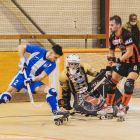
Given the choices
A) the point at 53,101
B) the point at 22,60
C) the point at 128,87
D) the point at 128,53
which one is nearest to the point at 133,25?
the point at 128,53

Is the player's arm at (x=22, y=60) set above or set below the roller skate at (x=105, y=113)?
above

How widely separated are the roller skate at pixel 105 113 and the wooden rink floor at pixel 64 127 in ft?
0.25

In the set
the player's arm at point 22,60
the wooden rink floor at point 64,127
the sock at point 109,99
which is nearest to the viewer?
the wooden rink floor at point 64,127

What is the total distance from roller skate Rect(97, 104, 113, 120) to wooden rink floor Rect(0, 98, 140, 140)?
0.07 meters

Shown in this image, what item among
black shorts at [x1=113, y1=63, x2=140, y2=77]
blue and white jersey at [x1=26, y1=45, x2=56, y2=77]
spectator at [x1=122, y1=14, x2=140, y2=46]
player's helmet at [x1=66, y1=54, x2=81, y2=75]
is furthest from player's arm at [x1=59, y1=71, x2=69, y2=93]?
spectator at [x1=122, y1=14, x2=140, y2=46]

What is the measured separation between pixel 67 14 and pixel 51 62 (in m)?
4.29

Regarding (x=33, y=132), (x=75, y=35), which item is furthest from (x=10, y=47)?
(x=33, y=132)

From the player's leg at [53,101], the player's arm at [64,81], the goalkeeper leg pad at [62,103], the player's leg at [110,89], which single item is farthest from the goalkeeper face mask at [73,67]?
the player's leg at [53,101]

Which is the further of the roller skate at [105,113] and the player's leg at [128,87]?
the roller skate at [105,113]

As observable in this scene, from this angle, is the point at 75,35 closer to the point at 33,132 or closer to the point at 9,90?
the point at 9,90

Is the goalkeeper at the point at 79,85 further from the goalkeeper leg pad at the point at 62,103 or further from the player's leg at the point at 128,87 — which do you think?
the player's leg at the point at 128,87

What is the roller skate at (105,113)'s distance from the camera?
4277 millimetres

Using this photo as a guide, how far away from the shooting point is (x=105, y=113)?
4.34m

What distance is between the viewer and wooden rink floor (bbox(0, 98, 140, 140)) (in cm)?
311
